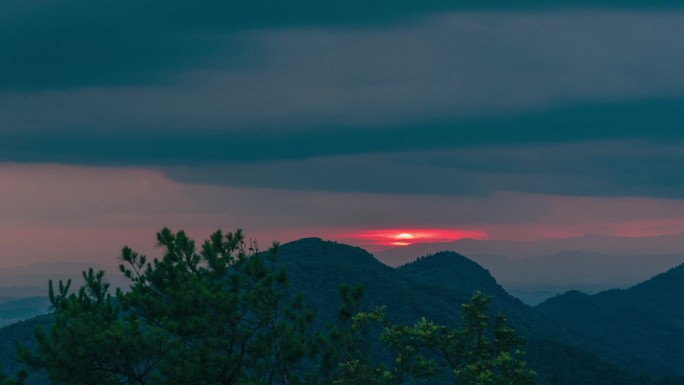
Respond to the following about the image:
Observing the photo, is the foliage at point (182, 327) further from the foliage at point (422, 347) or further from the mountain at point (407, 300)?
the mountain at point (407, 300)

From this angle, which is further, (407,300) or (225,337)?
(407,300)

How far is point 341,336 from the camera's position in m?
36.5

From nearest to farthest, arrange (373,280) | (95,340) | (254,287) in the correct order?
(95,340) < (254,287) < (373,280)

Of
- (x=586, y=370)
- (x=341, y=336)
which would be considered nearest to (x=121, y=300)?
(x=341, y=336)

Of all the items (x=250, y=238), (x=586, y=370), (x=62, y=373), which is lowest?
(x=586, y=370)

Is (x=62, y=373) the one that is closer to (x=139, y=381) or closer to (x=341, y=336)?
(x=139, y=381)

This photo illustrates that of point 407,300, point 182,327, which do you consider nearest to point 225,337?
point 182,327

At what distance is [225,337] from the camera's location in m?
36.5

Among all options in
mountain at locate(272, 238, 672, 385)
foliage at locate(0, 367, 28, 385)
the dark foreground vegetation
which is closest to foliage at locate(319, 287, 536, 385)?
the dark foreground vegetation

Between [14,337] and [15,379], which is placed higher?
[15,379]

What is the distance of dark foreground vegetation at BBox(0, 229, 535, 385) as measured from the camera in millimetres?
34844

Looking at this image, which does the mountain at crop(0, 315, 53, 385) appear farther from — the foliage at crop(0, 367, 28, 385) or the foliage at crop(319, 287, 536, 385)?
the foliage at crop(319, 287, 536, 385)

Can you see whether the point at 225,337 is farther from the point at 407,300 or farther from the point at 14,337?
the point at 407,300

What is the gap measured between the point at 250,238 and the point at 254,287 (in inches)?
98.1
